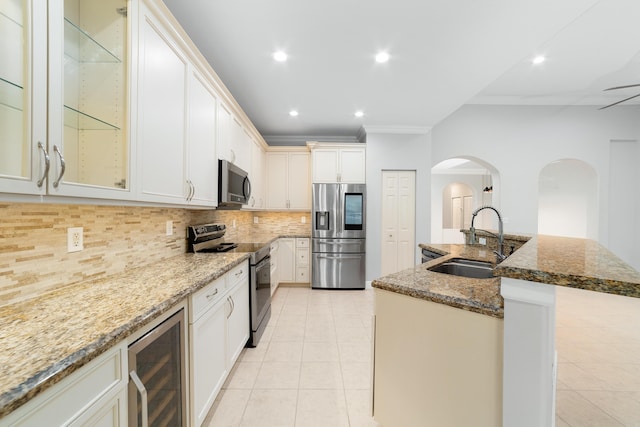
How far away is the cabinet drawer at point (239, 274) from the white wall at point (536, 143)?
14.3 feet

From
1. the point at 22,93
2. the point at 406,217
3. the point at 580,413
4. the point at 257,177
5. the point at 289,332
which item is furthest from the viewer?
the point at 406,217

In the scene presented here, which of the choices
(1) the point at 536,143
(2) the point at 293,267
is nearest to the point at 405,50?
(2) the point at 293,267

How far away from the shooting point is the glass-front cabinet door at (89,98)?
88 cm

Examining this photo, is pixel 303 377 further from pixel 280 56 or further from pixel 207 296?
pixel 280 56

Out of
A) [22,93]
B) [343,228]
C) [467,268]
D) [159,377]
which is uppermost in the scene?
[22,93]

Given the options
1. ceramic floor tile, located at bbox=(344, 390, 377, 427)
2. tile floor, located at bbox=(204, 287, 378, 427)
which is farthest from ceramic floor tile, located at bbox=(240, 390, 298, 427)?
ceramic floor tile, located at bbox=(344, 390, 377, 427)

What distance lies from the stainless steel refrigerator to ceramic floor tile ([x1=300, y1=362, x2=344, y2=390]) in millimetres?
2085

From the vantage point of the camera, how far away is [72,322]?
0.85 metres

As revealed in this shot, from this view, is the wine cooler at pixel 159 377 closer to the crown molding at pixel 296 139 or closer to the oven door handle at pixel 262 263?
the oven door handle at pixel 262 263

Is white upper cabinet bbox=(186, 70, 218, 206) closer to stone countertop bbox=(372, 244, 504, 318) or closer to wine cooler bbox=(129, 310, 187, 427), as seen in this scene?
wine cooler bbox=(129, 310, 187, 427)

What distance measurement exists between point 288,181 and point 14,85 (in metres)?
3.75

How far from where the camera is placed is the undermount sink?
1.87 metres

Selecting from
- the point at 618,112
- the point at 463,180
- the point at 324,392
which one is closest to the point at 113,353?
the point at 324,392

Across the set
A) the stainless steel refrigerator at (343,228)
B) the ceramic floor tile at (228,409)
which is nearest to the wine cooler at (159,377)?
the ceramic floor tile at (228,409)
